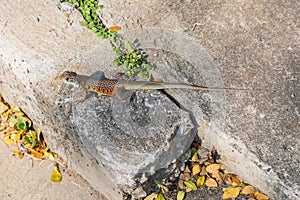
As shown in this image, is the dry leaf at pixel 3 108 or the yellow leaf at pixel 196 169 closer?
the yellow leaf at pixel 196 169

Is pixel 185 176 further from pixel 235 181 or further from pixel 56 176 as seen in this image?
pixel 56 176

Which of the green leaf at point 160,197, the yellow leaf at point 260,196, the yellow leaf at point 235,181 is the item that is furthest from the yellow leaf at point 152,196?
the yellow leaf at point 260,196

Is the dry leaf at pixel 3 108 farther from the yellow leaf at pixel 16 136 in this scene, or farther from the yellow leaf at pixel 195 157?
the yellow leaf at pixel 195 157

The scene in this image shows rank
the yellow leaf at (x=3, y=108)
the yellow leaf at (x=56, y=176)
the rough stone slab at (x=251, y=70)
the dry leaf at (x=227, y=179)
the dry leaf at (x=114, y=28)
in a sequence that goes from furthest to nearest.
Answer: the yellow leaf at (x=3, y=108) → the yellow leaf at (x=56, y=176) → the dry leaf at (x=114, y=28) → the dry leaf at (x=227, y=179) → the rough stone slab at (x=251, y=70)

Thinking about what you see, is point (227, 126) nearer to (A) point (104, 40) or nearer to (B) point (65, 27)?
(A) point (104, 40)

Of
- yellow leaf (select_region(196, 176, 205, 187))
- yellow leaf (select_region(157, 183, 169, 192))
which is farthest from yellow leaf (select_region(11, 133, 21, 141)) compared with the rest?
yellow leaf (select_region(196, 176, 205, 187))

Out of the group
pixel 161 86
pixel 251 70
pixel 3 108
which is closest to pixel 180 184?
pixel 161 86
